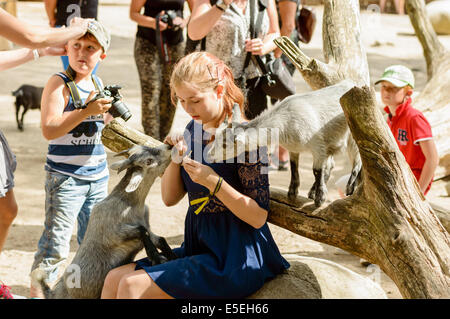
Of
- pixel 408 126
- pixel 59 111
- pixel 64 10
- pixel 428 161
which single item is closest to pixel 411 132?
pixel 408 126

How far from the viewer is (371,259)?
8.84ft

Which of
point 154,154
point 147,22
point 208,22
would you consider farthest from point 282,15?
point 154,154

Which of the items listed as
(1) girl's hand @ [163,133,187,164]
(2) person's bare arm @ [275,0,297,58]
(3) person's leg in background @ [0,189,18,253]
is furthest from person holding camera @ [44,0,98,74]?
(1) girl's hand @ [163,133,187,164]

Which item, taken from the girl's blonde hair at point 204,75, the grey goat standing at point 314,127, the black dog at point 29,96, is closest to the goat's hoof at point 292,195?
the grey goat standing at point 314,127

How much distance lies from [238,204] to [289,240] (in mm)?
2316

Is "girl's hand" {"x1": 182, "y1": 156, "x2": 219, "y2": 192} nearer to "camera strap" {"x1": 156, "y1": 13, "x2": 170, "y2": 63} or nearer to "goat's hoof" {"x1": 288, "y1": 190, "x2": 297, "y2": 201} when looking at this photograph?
"goat's hoof" {"x1": 288, "y1": 190, "x2": 297, "y2": 201}

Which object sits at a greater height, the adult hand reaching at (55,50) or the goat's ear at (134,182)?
the adult hand reaching at (55,50)

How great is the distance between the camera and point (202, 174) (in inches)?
91.8

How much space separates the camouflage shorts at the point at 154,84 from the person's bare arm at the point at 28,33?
2.56 m

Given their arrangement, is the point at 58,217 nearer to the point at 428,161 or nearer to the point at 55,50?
the point at 55,50

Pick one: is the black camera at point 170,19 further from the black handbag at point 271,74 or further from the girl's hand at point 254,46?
the girl's hand at point 254,46

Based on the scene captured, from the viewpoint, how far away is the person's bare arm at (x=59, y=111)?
308 centimetres

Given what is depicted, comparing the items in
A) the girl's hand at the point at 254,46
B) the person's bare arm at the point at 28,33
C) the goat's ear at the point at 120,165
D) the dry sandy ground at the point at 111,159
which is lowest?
A: the dry sandy ground at the point at 111,159
